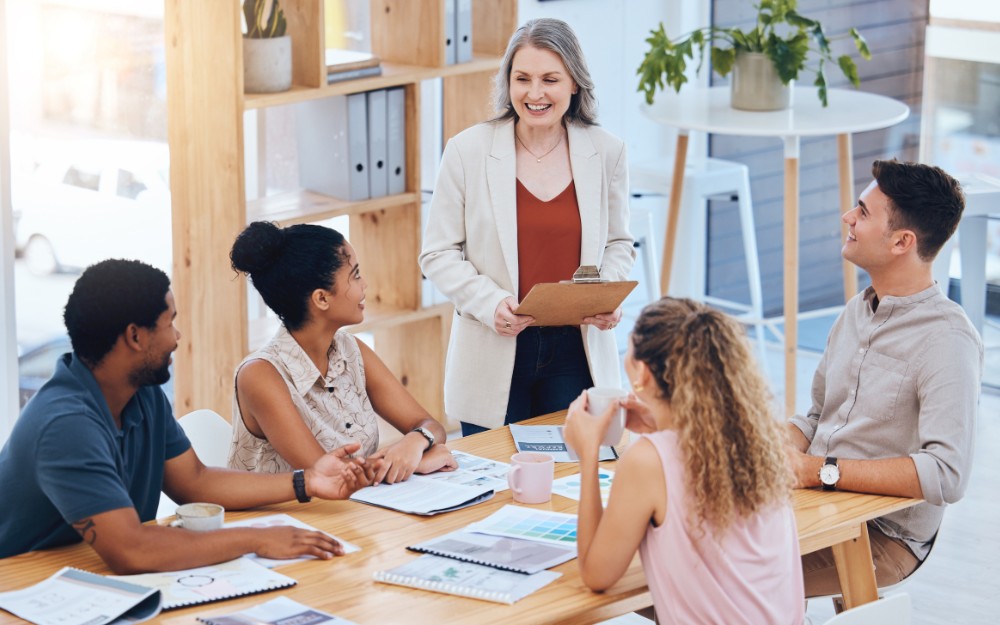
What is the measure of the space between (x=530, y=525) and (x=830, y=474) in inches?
23.2

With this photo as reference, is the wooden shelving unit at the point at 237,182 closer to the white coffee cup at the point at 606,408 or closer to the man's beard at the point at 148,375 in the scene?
the man's beard at the point at 148,375

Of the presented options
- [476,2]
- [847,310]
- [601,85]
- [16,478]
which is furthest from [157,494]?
[601,85]

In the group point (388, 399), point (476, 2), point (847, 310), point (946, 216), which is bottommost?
point (388, 399)

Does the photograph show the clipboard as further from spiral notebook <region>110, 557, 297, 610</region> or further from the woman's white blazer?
spiral notebook <region>110, 557, 297, 610</region>

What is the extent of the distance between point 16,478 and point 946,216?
5.87 feet

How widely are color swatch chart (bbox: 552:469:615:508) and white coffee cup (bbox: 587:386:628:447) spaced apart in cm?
22

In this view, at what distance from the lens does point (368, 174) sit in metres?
4.34

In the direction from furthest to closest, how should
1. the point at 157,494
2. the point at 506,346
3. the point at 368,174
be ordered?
the point at 368,174
the point at 506,346
the point at 157,494

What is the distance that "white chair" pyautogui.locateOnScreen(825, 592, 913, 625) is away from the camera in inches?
A: 79.9

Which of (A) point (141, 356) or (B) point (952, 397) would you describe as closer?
(A) point (141, 356)

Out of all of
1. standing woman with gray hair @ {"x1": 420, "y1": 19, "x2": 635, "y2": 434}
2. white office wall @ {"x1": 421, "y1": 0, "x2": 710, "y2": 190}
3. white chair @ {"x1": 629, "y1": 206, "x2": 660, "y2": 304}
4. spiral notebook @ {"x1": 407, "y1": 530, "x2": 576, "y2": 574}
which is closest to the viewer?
spiral notebook @ {"x1": 407, "y1": 530, "x2": 576, "y2": 574}

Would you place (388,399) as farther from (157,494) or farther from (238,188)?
(238,188)

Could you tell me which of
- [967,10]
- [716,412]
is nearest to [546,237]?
[716,412]

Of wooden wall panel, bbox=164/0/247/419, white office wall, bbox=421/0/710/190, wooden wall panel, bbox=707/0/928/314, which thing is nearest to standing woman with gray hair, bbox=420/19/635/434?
wooden wall panel, bbox=164/0/247/419
